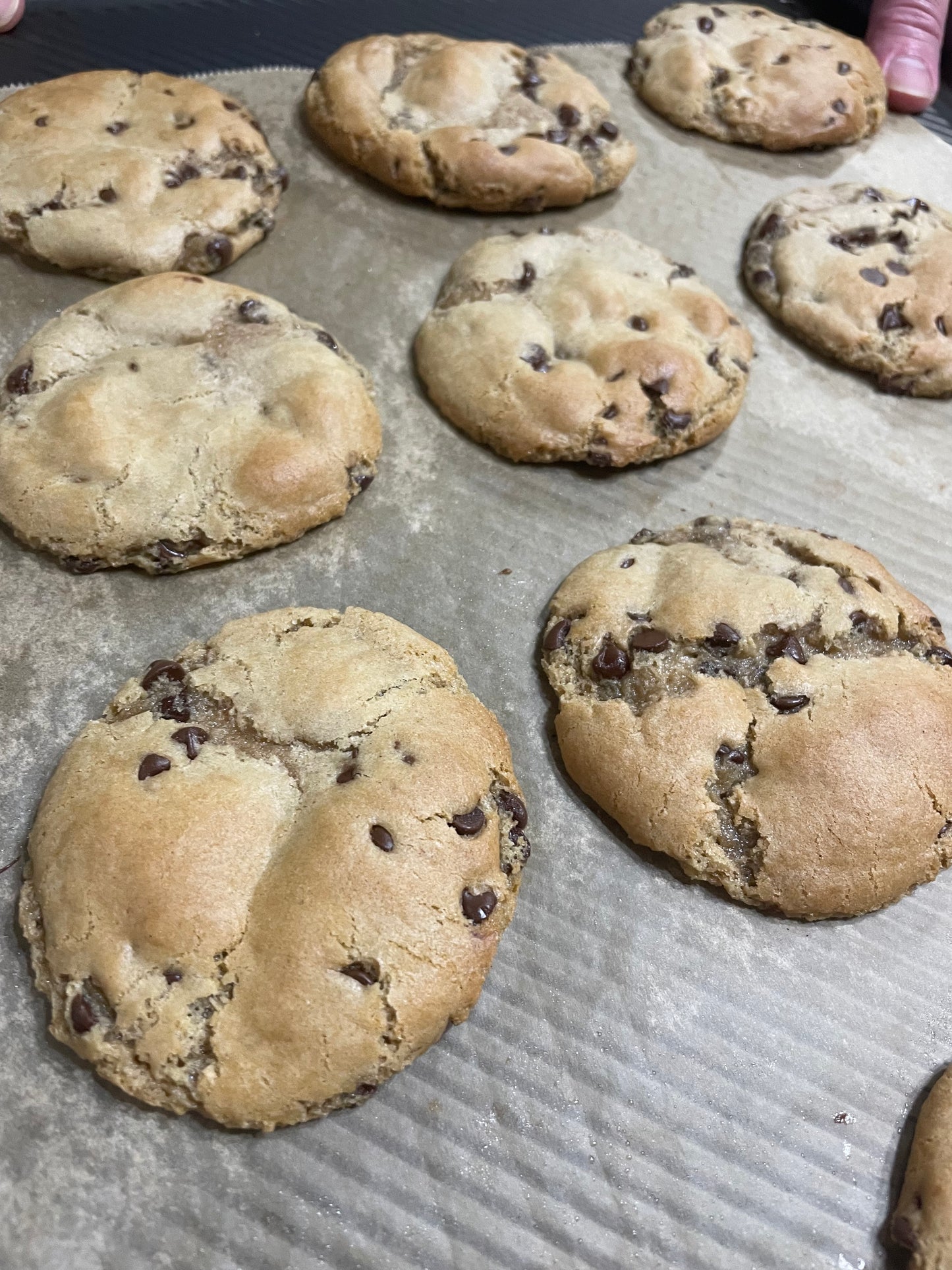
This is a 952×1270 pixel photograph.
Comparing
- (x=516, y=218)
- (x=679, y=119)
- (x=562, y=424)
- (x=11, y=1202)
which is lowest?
(x=11, y=1202)

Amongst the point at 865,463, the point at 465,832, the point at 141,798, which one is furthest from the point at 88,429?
the point at 865,463

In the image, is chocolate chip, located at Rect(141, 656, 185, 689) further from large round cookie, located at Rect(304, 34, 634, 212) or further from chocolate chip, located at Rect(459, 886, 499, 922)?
large round cookie, located at Rect(304, 34, 634, 212)

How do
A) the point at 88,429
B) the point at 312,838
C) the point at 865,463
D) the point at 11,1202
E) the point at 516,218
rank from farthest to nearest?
the point at 516,218
the point at 865,463
the point at 88,429
the point at 312,838
the point at 11,1202

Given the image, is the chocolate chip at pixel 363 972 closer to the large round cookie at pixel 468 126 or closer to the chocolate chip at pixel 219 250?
the chocolate chip at pixel 219 250

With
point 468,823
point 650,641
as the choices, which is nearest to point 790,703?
point 650,641

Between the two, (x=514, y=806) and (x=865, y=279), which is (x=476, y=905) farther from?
(x=865, y=279)

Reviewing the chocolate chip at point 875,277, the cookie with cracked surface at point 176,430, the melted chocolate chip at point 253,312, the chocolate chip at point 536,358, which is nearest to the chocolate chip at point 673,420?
the chocolate chip at point 536,358

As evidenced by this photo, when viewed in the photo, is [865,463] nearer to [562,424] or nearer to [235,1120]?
[562,424]
